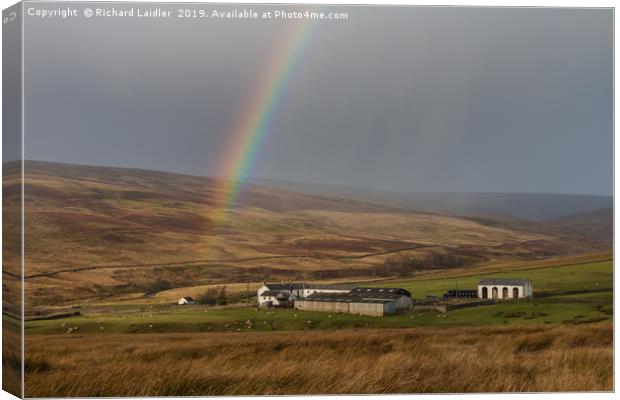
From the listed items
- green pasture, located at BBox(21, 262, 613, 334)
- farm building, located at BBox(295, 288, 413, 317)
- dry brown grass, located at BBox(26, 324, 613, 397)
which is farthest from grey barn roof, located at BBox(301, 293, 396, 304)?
dry brown grass, located at BBox(26, 324, 613, 397)

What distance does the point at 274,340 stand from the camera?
20312mm

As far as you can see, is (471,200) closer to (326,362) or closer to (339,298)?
(339,298)

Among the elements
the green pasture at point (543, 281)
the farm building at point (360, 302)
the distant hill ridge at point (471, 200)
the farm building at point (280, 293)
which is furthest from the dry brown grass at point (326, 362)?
the distant hill ridge at point (471, 200)

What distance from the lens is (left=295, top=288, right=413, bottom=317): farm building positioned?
20.9m

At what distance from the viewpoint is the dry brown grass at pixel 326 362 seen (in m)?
19.7

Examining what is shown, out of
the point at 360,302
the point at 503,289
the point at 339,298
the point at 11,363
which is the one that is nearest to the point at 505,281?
the point at 503,289

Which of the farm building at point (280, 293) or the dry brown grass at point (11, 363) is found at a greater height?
the farm building at point (280, 293)

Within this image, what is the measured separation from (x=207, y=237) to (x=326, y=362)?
3392 mm

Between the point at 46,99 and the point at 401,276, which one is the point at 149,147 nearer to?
the point at 46,99

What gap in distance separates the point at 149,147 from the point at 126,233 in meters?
1.73

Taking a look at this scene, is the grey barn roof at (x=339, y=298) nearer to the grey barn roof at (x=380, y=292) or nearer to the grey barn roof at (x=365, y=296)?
the grey barn roof at (x=365, y=296)

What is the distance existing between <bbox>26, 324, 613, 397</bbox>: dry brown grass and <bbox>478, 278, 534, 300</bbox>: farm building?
0.81 meters

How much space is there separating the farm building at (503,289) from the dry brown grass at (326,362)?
0.81 meters

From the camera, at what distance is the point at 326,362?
798 inches
